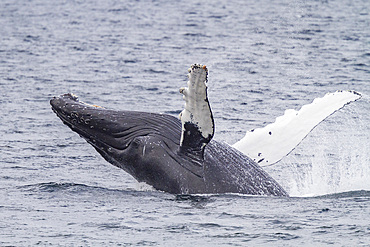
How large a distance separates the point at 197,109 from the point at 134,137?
4.97 ft

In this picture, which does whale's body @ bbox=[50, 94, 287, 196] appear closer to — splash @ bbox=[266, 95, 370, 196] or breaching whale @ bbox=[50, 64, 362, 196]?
breaching whale @ bbox=[50, 64, 362, 196]

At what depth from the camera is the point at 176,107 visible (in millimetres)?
22516

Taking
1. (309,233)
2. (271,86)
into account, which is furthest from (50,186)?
(271,86)

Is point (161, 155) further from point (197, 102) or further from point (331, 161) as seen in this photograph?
point (331, 161)

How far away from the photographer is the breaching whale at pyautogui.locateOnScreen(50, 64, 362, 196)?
12266mm

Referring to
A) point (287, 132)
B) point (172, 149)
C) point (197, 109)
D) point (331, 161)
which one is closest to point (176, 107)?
point (331, 161)

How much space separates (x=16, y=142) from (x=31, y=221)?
642 centimetres

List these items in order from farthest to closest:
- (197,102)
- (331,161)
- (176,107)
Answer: (176,107), (331,161), (197,102)

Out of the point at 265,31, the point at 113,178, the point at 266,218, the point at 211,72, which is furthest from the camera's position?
the point at 265,31

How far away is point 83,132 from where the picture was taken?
13320 mm

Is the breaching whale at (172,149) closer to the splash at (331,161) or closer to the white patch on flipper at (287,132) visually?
the white patch on flipper at (287,132)

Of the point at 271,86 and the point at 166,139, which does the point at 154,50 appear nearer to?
the point at 271,86

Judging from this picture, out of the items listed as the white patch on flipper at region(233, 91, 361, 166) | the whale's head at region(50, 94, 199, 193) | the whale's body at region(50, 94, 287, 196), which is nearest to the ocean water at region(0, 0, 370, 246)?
the whale's body at region(50, 94, 287, 196)

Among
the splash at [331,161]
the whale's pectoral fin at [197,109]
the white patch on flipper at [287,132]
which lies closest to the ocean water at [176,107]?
the splash at [331,161]
